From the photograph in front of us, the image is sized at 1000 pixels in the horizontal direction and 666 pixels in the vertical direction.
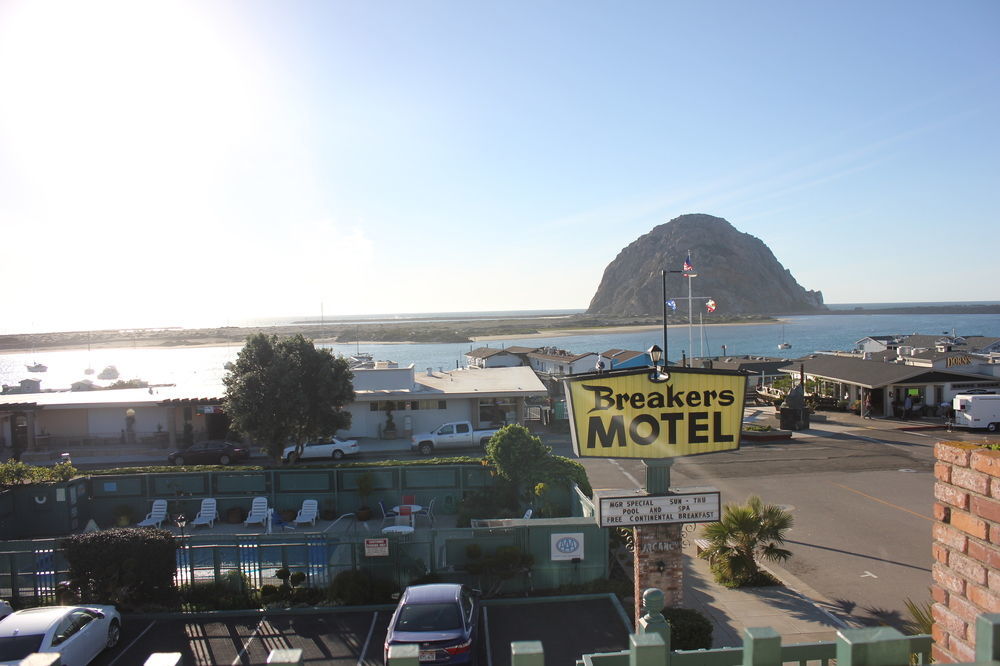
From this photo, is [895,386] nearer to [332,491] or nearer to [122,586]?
[332,491]

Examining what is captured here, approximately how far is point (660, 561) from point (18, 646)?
10.5 m

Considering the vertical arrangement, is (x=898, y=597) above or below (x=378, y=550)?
below

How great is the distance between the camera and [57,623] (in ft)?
35.0

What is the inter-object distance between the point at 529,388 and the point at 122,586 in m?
24.2

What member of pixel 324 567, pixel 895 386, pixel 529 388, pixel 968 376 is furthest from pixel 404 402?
pixel 968 376

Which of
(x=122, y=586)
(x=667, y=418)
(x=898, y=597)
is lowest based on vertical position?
(x=898, y=597)

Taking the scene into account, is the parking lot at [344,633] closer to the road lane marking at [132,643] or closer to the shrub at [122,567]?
the road lane marking at [132,643]

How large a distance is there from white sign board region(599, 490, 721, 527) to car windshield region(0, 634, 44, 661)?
935 cm

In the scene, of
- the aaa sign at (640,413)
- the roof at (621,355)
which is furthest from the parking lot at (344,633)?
the roof at (621,355)

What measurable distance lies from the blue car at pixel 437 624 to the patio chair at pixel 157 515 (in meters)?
12.3

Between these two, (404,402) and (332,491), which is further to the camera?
(404,402)

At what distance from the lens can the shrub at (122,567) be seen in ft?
44.1

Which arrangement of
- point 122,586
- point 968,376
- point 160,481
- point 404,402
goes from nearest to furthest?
1. point 122,586
2. point 160,481
3. point 404,402
4. point 968,376

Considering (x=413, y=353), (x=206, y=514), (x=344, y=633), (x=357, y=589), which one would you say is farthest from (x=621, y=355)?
(x=413, y=353)
